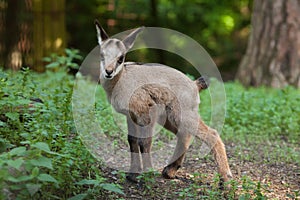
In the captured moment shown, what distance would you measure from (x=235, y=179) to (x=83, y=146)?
163 cm

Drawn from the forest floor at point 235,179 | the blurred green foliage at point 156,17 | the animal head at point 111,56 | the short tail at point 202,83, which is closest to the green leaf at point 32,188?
the forest floor at point 235,179

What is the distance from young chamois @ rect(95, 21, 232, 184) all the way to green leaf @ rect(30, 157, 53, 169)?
141 cm

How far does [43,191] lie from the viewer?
448cm

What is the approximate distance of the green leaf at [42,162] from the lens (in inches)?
165

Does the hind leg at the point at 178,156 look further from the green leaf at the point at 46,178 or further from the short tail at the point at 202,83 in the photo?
the green leaf at the point at 46,178

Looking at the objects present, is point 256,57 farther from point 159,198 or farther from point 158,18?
point 159,198

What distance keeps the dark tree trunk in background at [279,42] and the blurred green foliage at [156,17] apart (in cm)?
358

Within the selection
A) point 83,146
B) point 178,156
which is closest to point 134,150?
point 178,156

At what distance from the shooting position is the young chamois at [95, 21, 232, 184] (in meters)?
5.61

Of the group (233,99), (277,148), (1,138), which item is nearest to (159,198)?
(1,138)

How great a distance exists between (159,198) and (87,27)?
9704mm

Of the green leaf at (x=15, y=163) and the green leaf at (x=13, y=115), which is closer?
the green leaf at (x=15, y=163)

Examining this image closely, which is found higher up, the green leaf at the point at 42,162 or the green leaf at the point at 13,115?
the green leaf at the point at 13,115

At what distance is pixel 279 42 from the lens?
34.6ft
